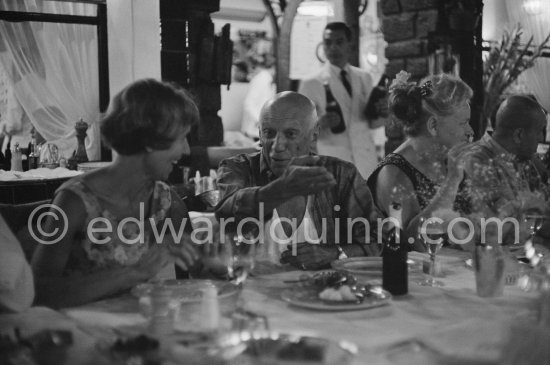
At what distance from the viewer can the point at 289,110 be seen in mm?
2764

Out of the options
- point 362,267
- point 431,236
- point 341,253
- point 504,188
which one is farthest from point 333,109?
point 431,236

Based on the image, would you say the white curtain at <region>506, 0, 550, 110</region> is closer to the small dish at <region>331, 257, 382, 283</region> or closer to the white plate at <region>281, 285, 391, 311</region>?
the small dish at <region>331, 257, 382, 283</region>

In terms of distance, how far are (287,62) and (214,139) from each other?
1.08 m

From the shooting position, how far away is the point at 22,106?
7387 mm

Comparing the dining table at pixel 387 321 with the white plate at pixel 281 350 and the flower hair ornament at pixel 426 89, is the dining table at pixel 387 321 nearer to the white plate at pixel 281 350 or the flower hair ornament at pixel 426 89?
the white plate at pixel 281 350

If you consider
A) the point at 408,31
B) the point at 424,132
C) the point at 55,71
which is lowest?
the point at 424,132

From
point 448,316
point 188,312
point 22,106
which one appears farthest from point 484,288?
point 22,106

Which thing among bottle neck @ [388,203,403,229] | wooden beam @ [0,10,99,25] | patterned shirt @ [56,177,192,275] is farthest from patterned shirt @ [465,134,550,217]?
wooden beam @ [0,10,99,25]

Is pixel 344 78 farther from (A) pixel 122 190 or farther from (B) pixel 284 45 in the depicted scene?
(A) pixel 122 190

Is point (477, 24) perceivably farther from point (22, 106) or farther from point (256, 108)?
point (256, 108)

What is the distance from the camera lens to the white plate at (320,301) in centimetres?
176

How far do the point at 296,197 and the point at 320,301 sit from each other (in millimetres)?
1041

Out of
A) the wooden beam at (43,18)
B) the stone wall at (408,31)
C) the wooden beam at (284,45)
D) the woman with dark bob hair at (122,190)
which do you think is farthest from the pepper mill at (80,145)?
the woman with dark bob hair at (122,190)

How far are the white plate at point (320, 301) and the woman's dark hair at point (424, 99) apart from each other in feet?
4.87
